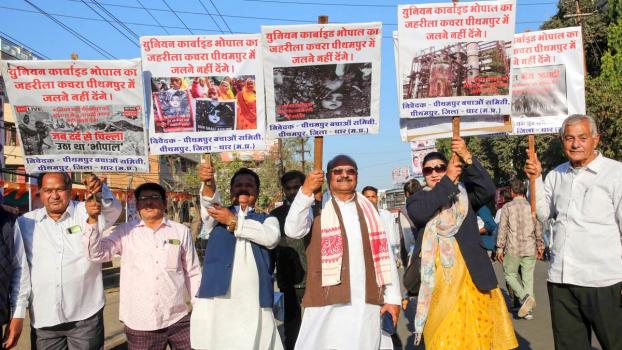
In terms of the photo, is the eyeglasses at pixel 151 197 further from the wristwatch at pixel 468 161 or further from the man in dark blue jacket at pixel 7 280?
the wristwatch at pixel 468 161

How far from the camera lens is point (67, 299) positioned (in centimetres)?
457

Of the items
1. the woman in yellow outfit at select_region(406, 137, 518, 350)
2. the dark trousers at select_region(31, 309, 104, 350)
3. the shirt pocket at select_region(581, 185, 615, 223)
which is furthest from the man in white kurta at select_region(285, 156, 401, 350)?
the dark trousers at select_region(31, 309, 104, 350)

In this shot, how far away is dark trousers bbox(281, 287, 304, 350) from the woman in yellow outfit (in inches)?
58.4

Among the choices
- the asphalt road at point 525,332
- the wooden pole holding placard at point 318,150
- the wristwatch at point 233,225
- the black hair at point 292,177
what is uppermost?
the wooden pole holding placard at point 318,150

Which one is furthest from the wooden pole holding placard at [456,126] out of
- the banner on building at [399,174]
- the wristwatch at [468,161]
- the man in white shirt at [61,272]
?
the banner on building at [399,174]

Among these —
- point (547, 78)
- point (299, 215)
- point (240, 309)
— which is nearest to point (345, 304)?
point (299, 215)

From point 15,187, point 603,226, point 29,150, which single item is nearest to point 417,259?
point 603,226

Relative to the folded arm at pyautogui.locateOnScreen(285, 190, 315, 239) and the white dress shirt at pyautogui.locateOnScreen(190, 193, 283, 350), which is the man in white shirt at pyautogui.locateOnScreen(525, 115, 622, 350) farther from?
the white dress shirt at pyautogui.locateOnScreen(190, 193, 283, 350)

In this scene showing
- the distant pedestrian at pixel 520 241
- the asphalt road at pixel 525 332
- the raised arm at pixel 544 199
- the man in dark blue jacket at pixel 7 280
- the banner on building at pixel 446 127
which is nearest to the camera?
the man in dark blue jacket at pixel 7 280

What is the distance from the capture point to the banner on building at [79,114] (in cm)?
513

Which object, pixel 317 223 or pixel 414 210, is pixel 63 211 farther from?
pixel 414 210

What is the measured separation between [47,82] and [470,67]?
3554 millimetres

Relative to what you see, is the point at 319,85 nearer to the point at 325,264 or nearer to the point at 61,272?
the point at 325,264

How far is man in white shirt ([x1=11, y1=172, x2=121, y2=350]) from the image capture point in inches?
179
